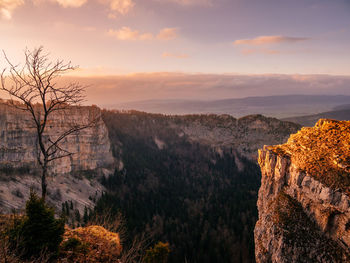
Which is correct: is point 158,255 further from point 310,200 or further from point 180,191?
point 180,191

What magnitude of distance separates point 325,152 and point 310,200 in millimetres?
4445

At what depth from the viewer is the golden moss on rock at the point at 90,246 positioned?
13039 mm

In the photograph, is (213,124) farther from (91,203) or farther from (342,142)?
(342,142)

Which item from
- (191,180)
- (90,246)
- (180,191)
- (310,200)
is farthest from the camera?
(191,180)


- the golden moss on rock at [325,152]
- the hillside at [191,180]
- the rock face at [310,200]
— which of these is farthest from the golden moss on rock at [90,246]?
the hillside at [191,180]

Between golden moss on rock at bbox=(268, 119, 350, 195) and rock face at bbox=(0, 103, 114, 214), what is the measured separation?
42.9m

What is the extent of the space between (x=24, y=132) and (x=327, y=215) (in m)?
78.4

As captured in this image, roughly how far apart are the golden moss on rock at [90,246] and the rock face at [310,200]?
42.3 feet

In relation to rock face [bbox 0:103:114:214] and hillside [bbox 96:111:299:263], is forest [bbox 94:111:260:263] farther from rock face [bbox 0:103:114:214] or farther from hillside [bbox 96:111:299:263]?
rock face [bbox 0:103:114:214]

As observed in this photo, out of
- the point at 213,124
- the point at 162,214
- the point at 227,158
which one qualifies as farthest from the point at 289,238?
the point at 213,124

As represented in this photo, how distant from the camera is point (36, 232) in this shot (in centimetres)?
1155

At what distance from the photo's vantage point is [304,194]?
18.8 m

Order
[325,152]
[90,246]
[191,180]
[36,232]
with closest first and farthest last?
[36,232] → [90,246] → [325,152] → [191,180]

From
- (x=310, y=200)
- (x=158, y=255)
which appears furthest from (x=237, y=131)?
(x=310, y=200)
